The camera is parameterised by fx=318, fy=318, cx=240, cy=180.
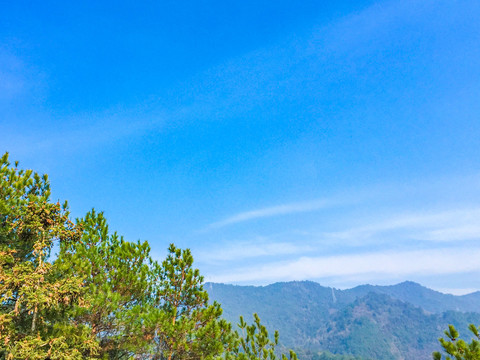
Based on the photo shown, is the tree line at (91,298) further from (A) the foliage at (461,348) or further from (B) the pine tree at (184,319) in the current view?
(A) the foliage at (461,348)

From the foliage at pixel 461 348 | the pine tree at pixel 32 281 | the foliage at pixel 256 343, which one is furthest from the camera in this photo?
the foliage at pixel 256 343

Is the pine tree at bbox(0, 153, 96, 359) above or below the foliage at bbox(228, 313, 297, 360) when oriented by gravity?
above

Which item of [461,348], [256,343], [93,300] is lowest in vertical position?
[256,343]

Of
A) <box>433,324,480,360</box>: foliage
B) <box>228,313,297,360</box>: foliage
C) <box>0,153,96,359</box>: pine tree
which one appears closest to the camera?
<box>433,324,480,360</box>: foliage

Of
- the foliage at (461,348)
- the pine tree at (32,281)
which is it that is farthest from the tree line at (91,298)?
the foliage at (461,348)

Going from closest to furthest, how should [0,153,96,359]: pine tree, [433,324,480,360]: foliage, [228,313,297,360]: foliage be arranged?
[433,324,480,360]: foliage, [0,153,96,359]: pine tree, [228,313,297,360]: foliage

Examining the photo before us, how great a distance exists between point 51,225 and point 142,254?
16.9 ft

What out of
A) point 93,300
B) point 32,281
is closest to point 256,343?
point 93,300

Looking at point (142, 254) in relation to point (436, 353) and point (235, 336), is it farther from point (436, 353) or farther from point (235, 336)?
point (436, 353)

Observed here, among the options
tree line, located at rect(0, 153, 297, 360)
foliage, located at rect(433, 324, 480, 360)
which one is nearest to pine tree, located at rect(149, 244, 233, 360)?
tree line, located at rect(0, 153, 297, 360)

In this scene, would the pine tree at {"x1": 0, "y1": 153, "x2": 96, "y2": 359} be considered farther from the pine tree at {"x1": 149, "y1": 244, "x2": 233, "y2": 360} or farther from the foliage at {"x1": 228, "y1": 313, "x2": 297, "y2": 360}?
the foliage at {"x1": 228, "y1": 313, "x2": 297, "y2": 360}

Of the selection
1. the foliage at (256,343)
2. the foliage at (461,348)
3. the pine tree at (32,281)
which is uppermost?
the pine tree at (32,281)

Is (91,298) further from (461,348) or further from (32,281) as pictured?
(461,348)

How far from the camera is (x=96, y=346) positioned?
11.0m
